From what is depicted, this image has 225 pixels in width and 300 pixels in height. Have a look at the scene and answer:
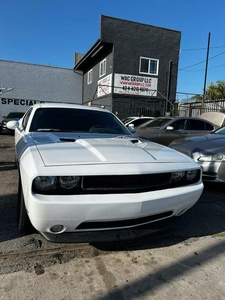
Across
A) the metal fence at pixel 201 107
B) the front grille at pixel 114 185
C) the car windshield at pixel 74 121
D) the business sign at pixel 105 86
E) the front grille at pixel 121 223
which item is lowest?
the front grille at pixel 121 223

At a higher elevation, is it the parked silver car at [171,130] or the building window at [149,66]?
the building window at [149,66]

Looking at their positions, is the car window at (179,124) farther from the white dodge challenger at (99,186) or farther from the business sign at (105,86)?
the business sign at (105,86)

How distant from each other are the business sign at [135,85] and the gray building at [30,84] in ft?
20.9

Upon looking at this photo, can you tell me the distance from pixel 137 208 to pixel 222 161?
2.65 metres

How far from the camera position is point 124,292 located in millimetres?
1904

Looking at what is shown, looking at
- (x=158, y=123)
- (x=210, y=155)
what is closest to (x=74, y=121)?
(x=210, y=155)

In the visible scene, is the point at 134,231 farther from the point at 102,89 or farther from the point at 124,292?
the point at 102,89

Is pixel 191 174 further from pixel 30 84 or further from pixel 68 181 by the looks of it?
pixel 30 84

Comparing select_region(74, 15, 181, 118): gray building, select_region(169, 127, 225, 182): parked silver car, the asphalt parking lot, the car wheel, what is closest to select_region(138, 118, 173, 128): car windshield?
select_region(169, 127, 225, 182): parked silver car

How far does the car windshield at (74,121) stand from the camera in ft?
11.4

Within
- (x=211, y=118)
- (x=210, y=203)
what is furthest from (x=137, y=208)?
(x=211, y=118)

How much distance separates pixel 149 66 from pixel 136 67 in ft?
3.19

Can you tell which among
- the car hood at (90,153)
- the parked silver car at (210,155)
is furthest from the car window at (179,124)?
the car hood at (90,153)

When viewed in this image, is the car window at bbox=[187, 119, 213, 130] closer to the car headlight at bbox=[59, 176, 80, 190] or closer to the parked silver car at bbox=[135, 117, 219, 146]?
the parked silver car at bbox=[135, 117, 219, 146]
